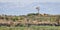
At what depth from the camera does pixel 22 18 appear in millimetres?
10711

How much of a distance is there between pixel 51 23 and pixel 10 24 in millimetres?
1961

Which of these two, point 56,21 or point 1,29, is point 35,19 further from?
point 1,29

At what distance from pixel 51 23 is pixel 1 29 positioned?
245 centimetres

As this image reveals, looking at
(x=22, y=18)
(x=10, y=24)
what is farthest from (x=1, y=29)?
(x=22, y=18)

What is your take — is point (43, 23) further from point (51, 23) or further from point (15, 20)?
point (15, 20)

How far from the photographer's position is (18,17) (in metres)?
10.5

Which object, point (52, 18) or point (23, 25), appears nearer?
point (23, 25)

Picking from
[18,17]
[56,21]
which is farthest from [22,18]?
[56,21]

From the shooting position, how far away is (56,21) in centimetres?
1057

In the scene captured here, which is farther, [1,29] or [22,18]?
[22,18]

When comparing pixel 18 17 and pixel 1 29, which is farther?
pixel 18 17

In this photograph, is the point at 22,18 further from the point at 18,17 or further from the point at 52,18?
the point at 52,18

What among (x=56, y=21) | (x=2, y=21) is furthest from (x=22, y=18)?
(x=56, y=21)

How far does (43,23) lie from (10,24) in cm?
162
